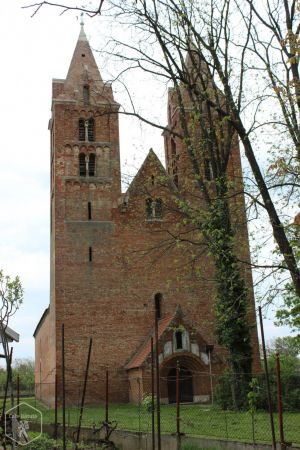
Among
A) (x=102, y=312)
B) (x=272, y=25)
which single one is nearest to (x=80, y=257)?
(x=102, y=312)

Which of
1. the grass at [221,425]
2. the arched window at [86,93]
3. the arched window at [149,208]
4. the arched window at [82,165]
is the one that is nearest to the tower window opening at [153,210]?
the arched window at [149,208]

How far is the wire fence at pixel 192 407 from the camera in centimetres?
1433

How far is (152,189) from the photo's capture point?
1257 inches

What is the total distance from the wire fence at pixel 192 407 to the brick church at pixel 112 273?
118 millimetres

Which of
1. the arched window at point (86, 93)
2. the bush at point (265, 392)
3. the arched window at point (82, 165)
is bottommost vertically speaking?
the bush at point (265, 392)

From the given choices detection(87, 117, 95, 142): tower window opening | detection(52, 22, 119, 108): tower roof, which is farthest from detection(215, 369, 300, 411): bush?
detection(52, 22, 119, 108): tower roof

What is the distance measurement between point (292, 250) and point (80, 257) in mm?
19106

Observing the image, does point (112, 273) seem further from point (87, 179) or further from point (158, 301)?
point (87, 179)

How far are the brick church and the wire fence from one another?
0.39ft

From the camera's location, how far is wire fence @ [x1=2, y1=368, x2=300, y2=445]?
47.0 ft

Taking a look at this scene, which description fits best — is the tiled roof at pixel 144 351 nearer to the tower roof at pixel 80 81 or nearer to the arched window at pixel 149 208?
the arched window at pixel 149 208

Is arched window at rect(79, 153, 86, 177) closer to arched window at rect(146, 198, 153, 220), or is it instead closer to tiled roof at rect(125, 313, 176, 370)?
arched window at rect(146, 198, 153, 220)

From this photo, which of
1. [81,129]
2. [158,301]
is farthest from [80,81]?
[158,301]

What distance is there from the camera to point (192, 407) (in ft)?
78.0
